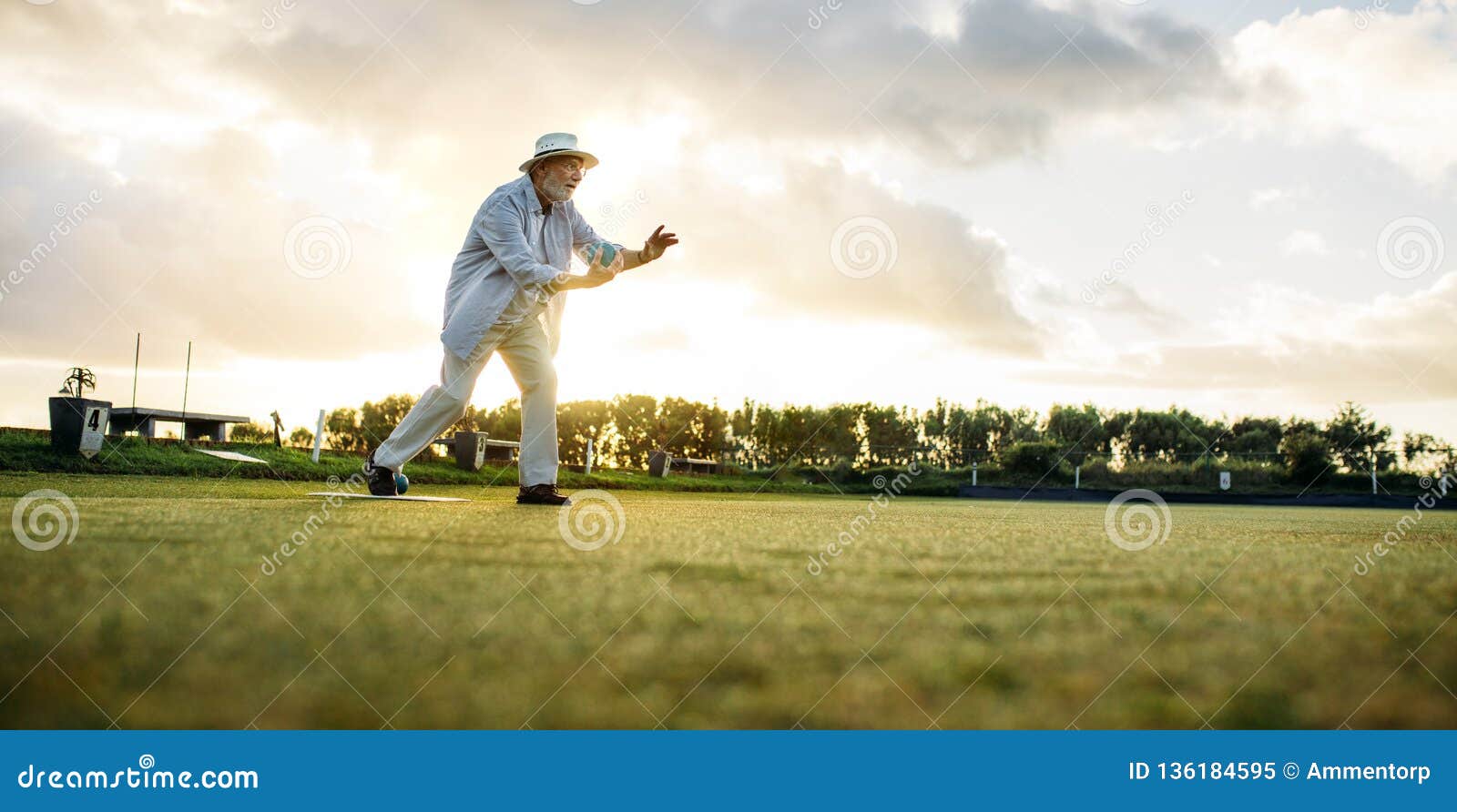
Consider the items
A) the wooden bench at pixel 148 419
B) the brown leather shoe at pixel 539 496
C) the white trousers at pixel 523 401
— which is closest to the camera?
the white trousers at pixel 523 401

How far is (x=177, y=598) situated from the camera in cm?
164

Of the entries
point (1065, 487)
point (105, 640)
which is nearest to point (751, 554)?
point (105, 640)

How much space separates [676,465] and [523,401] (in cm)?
2269

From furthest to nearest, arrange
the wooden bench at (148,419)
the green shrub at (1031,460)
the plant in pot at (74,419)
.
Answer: the green shrub at (1031,460) → the wooden bench at (148,419) → the plant in pot at (74,419)

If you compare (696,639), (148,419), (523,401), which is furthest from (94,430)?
(696,639)

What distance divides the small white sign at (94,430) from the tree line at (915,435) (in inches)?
310

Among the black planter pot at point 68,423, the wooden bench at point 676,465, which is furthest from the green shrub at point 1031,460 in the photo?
the black planter pot at point 68,423

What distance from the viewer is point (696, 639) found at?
1.38 metres

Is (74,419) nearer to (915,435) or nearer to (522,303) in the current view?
(522,303)

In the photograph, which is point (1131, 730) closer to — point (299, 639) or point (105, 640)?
point (299, 639)

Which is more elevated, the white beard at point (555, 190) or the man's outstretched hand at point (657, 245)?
the white beard at point (555, 190)

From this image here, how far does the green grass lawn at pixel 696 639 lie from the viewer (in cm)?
105

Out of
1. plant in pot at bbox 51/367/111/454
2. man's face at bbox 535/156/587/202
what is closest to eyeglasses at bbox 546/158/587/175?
man's face at bbox 535/156/587/202

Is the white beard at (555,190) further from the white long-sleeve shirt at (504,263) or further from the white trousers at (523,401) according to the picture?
the white trousers at (523,401)
